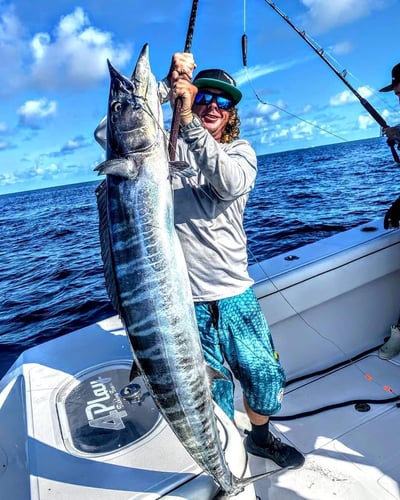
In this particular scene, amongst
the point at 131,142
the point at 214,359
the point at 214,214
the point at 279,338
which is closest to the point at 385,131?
the point at 279,338

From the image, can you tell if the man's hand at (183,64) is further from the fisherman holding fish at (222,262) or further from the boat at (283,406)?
the boat at (283,406)

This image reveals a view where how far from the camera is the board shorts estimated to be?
2104 mm

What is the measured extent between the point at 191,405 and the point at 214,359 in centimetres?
57

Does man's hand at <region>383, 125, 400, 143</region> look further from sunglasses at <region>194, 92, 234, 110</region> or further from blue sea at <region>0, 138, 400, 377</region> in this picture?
sunglasses at <region>194, 92, 234, 110</region>

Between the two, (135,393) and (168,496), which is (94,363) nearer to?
(135,393)

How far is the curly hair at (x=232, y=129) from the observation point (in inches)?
90.8

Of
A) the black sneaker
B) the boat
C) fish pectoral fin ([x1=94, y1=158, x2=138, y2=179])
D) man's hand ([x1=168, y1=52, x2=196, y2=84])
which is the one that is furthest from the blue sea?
fish pectoral fin ([x1=94, y1=158, x2=138, y2=179])

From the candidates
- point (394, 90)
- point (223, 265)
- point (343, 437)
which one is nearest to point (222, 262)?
point (223, 265)

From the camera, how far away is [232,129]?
2371 millimetres

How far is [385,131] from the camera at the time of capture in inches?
151

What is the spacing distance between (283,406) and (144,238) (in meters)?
2.19

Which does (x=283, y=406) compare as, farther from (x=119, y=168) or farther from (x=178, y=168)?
(x=119, y=168)

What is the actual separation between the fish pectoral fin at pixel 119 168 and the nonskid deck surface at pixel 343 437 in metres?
1.94

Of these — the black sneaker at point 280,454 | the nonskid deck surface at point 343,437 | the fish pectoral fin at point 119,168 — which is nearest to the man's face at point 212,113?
the fish pectoral fin at point 119,168
